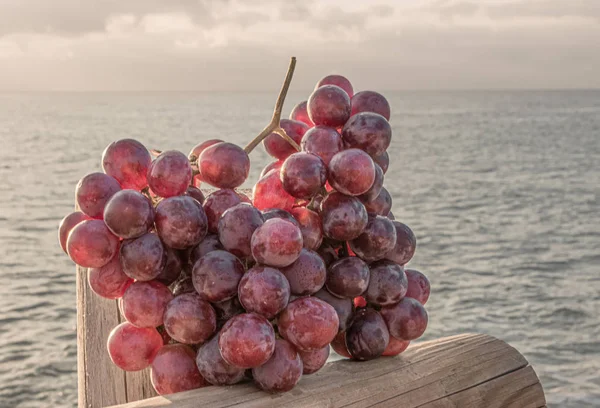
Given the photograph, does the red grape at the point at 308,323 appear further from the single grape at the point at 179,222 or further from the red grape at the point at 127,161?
the red grape at the point at 127,161

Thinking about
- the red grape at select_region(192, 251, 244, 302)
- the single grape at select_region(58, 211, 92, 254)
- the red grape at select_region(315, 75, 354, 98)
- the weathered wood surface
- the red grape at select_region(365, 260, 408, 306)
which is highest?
the red grape at select_region(315, 75, 354, 98)

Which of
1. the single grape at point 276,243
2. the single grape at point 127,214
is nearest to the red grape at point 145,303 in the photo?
the single grape at point 127,214

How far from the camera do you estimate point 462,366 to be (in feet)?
5.07

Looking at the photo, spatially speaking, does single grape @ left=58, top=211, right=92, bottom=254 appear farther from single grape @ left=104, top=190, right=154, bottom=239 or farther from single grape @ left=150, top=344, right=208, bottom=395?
single grape @ left=150, top=344, right=208, bottom=395

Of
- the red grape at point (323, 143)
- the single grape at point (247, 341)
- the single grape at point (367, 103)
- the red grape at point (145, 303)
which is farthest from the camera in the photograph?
the single grape at point (367, 103)

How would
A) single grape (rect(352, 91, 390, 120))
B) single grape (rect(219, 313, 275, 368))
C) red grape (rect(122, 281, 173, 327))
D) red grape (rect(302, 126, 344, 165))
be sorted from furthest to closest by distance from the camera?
1. single grape (rect(352, 91, 390, 120))
2. red grape (rect(302, 126, 344, 165))
3. red grape (rect(122, 281, 173, 327))
4. single grape (rect(219, 313, 275, 368))

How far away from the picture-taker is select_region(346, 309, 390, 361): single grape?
4.66ft

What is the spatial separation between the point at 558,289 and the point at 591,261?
6.55 ft

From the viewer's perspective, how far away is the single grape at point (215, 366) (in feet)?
4.14

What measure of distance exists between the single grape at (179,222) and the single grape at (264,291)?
0.43ft

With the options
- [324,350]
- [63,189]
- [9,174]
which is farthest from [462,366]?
[9,174]

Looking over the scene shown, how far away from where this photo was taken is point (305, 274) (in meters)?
1.28

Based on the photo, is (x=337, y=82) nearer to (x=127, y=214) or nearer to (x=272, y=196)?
(x=272, y=196)

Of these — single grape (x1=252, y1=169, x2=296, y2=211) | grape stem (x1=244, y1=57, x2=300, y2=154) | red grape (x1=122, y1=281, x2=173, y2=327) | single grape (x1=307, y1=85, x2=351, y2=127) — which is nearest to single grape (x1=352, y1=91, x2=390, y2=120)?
single grape (x1=307, y1=85, x2=351, y2=127)
